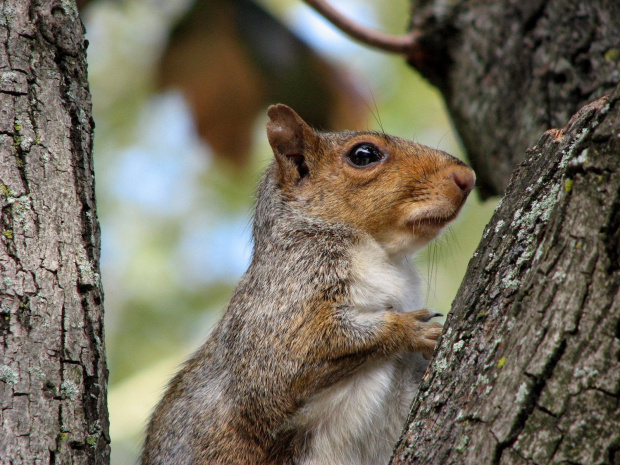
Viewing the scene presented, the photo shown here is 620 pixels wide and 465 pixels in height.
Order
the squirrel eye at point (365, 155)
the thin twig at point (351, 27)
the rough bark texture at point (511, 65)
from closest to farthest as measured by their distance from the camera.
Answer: the squirrel eye at point (365, 155), the rough bark texture at point (511, 65), the thin twig at point (351, 27)

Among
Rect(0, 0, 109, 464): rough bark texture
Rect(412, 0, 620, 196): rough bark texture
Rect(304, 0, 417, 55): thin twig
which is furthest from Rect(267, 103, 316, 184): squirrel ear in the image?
Rect(304, 0, 417, 55): thin twig

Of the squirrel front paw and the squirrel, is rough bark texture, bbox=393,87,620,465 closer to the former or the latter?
the squirrel front paw

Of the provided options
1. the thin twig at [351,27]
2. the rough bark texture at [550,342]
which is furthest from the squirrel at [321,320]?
the thin twig at [351,27]

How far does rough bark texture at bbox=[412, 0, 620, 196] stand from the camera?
410 cm

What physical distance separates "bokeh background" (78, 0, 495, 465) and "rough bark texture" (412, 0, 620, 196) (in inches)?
47.4

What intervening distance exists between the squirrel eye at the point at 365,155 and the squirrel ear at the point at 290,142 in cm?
25

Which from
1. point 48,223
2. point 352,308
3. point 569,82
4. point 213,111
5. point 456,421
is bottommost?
point 456,421

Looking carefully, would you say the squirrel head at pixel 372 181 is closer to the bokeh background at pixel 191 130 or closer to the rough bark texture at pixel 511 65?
the rough bark texture at pixel 511 65

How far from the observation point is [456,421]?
212cm

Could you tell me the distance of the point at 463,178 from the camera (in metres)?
3.44

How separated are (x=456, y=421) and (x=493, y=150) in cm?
285

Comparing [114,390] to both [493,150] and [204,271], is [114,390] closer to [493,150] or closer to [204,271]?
[204,271]

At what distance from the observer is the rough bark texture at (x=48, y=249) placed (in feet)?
8.03

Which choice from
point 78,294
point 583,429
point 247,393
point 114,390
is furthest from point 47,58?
point 114,390
